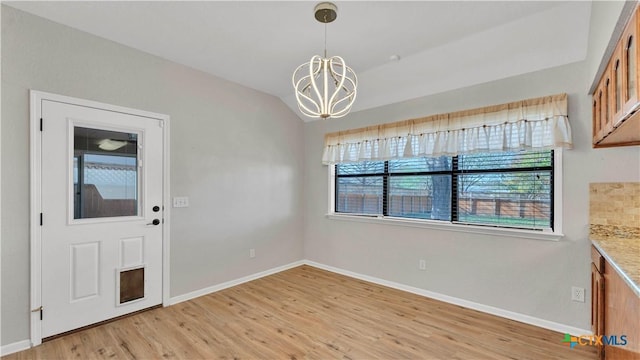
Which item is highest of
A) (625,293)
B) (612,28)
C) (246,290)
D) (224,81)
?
(224,81)

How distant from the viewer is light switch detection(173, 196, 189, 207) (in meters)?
3.29

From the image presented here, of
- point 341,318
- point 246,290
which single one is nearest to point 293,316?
point 341,318

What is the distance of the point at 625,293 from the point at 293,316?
2508 mm

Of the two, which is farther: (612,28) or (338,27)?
(338,27)

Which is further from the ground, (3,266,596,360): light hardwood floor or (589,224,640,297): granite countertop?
(589,224,640,297): granite countertop

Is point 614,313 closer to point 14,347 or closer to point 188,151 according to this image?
point 188,151

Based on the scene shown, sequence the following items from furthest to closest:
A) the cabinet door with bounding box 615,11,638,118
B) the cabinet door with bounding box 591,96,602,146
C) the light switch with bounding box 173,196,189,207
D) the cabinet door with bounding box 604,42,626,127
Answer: the light switch with bounding box 173,196,189,207 → the cabinet door with bounding box 591,96,602,146 → the cabinet door with bounding box 604,42,626,127 → the cabinet door with bounding box 615,11,638,118

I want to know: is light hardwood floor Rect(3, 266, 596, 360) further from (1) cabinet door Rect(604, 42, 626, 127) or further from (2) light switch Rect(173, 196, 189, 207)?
(1) cabinet door Rect(604, 42, 626, 127)

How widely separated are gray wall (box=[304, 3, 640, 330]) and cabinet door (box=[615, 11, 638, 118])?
21 cm

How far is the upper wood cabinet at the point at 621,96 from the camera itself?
1.38 meters

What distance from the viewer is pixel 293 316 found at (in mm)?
2934

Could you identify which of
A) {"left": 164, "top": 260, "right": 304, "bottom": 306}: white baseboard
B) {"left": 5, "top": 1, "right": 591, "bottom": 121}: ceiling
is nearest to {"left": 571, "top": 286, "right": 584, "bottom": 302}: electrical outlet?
{"left": 5, "top": 1, "right": 591, "bottom": 121}: ceiling

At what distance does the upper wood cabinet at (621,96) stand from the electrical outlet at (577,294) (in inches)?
50.3

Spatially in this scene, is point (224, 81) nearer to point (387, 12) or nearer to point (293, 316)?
point (387, 12)
